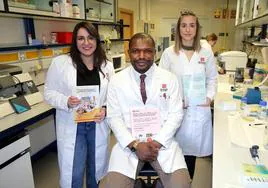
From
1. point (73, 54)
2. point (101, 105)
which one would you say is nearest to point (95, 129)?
point (101, 105)

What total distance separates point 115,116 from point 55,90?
464 mm

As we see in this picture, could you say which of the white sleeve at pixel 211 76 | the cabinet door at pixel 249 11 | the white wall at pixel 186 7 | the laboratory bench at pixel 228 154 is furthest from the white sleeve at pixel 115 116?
the white wall at pixel 186 7

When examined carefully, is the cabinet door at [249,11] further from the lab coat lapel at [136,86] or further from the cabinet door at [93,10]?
the lab coat lapel at [136,86]

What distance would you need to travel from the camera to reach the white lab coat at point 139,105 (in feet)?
4.54

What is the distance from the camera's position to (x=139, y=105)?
1461 millimetres

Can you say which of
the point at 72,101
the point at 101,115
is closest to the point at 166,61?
the point at 101,115

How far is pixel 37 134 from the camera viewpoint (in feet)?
9.00

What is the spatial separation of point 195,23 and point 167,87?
0.56 metres

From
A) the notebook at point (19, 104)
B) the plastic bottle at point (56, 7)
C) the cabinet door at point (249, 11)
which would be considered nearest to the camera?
the notebook at point (19, 104)

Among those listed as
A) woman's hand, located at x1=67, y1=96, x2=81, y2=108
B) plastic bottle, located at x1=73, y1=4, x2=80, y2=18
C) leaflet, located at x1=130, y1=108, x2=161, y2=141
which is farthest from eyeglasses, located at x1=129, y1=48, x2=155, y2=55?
plastic bottle, located at x1=73, y1=4, x2=80, y2=18

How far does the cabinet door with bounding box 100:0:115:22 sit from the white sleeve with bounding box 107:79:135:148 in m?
2.68

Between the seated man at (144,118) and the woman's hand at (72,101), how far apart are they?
20 centimetres

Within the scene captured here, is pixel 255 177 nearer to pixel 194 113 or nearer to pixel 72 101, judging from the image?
pixel 194 113

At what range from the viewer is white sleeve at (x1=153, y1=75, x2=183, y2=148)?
140cm
